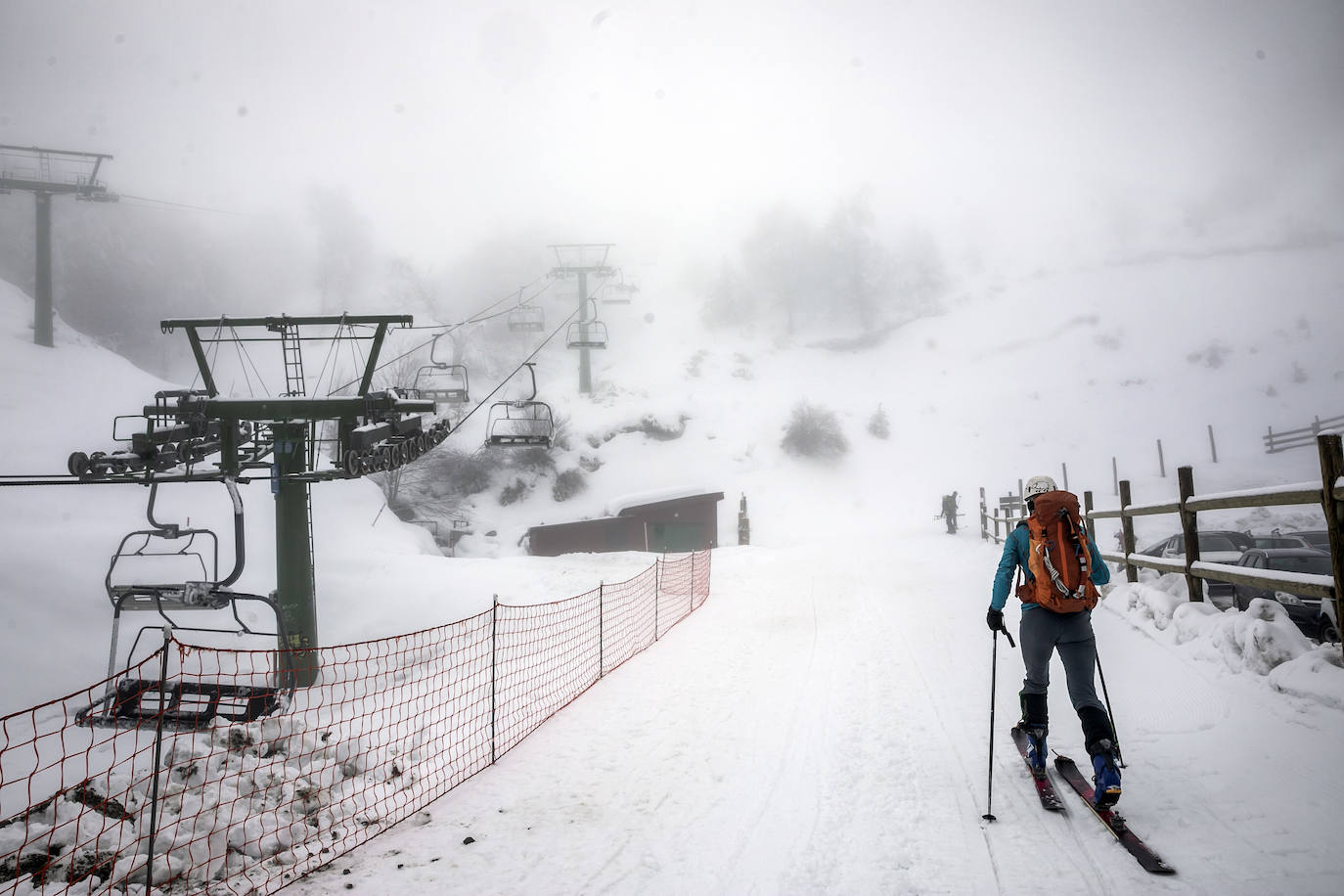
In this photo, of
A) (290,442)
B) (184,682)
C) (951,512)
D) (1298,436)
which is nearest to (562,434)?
(951,512)

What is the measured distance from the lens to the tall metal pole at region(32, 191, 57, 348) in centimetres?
2962

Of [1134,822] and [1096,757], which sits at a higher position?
[1096,757]

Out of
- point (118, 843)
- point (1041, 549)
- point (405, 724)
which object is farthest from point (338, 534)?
point (1041, 549)

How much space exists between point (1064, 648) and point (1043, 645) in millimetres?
131

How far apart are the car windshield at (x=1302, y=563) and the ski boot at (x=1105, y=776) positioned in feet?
24.8

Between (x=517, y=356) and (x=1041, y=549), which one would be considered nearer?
(x=1041, y=549)

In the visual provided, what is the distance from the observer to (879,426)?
56719 millimetres

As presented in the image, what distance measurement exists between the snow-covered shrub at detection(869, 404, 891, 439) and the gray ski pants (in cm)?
5345

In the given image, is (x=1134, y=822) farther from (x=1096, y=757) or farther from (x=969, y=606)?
(x=969, y=606)

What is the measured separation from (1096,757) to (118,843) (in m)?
6.04

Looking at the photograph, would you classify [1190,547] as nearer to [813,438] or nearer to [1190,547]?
[1190,547]

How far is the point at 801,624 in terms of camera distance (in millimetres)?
10938

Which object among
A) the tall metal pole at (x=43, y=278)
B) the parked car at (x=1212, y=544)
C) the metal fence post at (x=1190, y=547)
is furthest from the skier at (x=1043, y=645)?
the tall metal pole at (x=43, y=278)

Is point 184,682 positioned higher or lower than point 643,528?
lower
